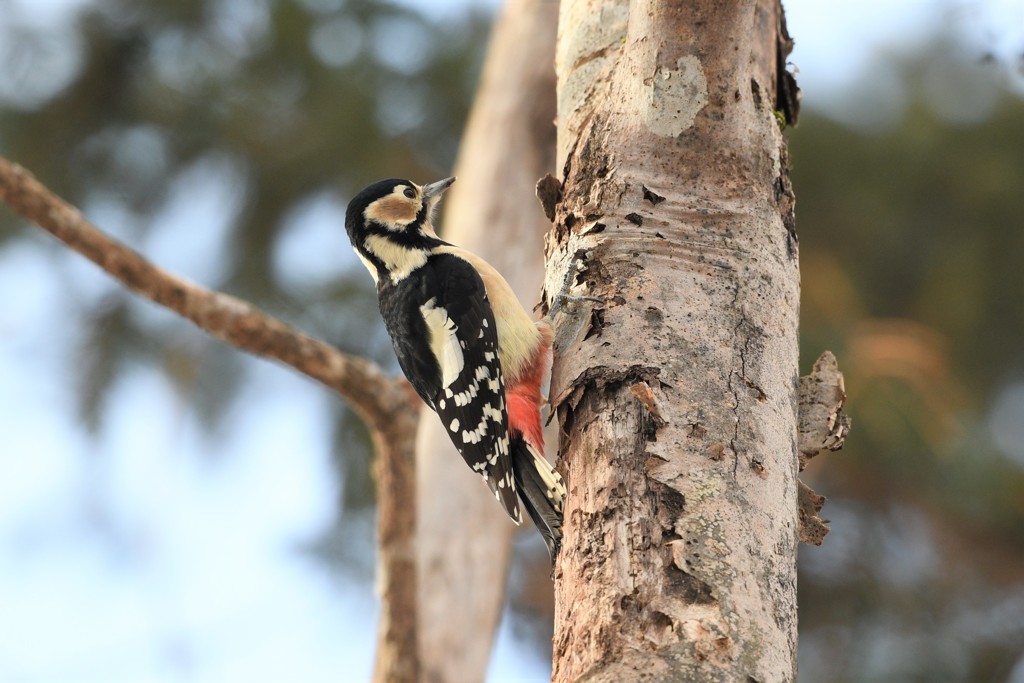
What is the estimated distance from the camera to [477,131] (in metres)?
5.43

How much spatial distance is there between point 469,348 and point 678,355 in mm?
1152

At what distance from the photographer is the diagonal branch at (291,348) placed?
3.55 meters

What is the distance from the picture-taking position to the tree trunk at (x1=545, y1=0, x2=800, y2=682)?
1.91 m

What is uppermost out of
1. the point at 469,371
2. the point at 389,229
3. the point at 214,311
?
the point at 389,229

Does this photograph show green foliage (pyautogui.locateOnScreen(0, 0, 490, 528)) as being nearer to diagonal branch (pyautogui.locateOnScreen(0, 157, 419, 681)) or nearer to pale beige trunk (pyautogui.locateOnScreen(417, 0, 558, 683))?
pale beige trunk (pyautogui.locateOnScreen(417, 0, 558, 683))

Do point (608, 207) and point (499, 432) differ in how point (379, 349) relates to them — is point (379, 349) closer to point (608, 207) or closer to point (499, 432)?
point (499, 432)

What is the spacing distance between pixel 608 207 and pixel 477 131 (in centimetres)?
297

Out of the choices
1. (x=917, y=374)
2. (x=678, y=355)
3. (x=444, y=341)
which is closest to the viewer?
(x=678, y=355)

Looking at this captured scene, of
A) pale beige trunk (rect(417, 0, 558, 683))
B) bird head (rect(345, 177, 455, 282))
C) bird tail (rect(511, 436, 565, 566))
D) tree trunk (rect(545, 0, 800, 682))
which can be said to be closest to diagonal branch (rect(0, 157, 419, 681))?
bird head (rect(345, 177, 455, 282))

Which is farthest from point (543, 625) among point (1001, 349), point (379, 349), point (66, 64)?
point (66, 64)

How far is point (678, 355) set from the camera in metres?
2.26

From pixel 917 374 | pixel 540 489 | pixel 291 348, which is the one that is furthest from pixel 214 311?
pixel 917 374

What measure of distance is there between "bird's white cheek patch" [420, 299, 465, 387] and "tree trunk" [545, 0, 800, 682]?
0.58 meters

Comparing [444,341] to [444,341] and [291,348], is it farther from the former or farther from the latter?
[291,348]
